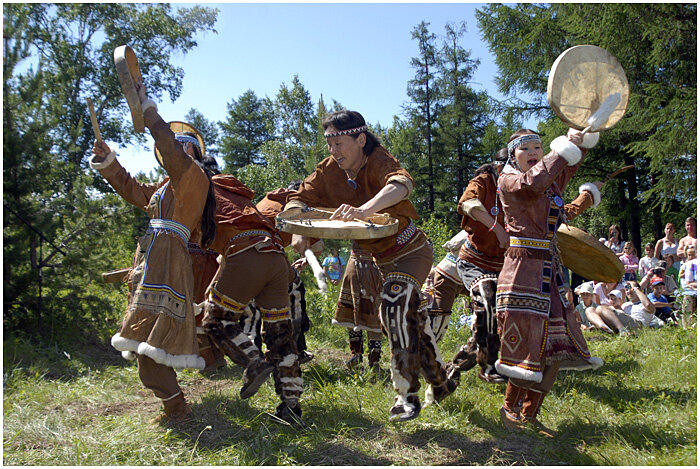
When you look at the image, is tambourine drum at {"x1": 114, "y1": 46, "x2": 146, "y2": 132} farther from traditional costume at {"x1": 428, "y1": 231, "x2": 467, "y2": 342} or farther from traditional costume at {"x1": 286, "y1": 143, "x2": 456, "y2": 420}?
traditional costume at {"x1": 428, "y1": 231, "x2": 467, "y2": 342}

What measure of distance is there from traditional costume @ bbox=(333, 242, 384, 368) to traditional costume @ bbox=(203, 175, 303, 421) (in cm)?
156

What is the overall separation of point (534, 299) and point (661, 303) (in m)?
5.13

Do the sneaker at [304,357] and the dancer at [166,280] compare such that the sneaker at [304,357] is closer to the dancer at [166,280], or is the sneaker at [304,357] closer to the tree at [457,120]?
the dancer at [166,280]

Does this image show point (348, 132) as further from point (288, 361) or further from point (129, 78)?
point (288, 361)

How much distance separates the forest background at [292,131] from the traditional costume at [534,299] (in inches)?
197

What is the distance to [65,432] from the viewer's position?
142 inches

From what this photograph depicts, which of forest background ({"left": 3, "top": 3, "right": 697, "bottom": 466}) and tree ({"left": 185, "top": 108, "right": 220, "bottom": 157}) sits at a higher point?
tree ({"left": 185, "top": 108, "right": 220, "bottom": 157})

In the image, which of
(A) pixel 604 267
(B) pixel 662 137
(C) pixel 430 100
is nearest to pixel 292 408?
(A) pixel 604 267

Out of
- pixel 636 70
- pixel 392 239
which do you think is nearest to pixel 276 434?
pixel 392 239

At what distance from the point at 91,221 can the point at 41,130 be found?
1170mm

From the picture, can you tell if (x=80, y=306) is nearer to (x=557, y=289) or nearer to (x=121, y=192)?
(x=121, y=192)

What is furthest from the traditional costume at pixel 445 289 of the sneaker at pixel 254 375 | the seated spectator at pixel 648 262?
the seated spectator at pixel 648 262

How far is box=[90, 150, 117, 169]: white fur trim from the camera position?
377 centimetres

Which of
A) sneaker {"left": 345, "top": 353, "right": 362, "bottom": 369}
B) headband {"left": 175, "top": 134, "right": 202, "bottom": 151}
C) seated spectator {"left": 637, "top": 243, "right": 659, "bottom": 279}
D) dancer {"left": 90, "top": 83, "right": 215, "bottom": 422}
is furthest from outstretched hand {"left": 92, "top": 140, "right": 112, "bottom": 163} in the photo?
seated spectator {"left": 637, "top": 243, "right": 659, "bottom": 279}
